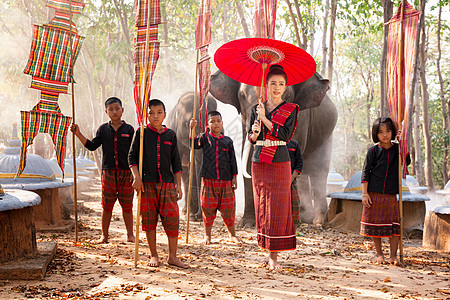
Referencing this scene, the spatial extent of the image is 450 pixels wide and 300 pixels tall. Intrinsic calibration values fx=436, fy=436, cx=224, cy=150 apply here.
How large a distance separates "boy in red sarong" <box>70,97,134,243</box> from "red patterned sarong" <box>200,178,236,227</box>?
1.02m

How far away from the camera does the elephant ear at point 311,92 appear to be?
662 centimetres

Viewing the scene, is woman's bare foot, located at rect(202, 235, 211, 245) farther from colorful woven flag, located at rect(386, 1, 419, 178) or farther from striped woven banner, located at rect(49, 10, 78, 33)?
striped woven banner, located at rect(49, 10, 78, 33)

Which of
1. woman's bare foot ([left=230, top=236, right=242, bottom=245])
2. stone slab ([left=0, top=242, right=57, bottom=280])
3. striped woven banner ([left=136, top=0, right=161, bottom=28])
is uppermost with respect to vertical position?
striped woven banner ([left=136, top=0, right=161, bottom=28])

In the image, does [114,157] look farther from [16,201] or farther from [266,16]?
[266,16]

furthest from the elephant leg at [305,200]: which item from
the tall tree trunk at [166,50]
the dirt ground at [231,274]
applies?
the tall tree trunk at [166,50]

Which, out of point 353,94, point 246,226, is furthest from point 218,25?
point 353,94

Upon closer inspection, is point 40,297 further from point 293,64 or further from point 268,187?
point 293,64

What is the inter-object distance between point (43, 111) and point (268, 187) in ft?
8.80

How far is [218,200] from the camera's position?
→ 5.92 metres

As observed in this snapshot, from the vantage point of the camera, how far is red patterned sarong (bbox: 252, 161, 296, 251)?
4.30 metres

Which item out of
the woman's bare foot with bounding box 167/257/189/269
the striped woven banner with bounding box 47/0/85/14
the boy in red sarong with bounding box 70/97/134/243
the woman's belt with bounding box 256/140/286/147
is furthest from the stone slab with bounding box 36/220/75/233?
the woman's belt with bounding box 256/140/286/147

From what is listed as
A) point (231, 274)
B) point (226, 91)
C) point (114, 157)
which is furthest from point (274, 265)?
point (226, 91)

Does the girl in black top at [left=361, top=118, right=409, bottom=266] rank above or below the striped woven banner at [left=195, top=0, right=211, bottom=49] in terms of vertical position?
below

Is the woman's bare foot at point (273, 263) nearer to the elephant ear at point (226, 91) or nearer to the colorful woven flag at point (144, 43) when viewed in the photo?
the colorful woven flag at point (144, 43)
